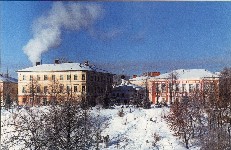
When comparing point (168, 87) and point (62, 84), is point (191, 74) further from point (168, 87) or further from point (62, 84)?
point (62, 84)

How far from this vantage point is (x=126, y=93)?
7.96 feet

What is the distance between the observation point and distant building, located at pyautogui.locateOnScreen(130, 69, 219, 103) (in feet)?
7.35

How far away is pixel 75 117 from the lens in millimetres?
2211

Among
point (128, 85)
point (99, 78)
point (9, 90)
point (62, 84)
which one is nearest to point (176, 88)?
point (128, 85)

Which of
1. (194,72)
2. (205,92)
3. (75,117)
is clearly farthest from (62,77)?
(205,92)

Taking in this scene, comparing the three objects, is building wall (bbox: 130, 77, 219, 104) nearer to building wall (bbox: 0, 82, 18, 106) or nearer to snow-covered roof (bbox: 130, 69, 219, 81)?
snow-covered roof (bbox: 130, 69, 219, 81)

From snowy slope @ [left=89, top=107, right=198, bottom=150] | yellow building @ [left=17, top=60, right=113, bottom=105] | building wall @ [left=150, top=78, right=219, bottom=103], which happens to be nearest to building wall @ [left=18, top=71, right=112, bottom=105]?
yellow building @ [left=17, top=60, right=113, bottom=105]

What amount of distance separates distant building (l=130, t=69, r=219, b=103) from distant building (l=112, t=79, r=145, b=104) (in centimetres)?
5

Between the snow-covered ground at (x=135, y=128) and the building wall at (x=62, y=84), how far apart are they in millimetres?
171

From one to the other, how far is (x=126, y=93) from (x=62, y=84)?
49 cm

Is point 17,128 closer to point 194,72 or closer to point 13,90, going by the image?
point 13,90

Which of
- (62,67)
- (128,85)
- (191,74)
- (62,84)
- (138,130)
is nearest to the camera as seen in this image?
(62,67)

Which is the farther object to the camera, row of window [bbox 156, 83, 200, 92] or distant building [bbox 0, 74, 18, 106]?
row of window [bbox 156, 83, 200, 92]

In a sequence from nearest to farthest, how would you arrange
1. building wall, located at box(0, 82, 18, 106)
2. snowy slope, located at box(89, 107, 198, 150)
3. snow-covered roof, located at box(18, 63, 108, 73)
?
snow-covered roof, located at box(18, 63, 108, 73), building wall, located at box(0, 82, 18, 106), snowy slope, located at box(89, 107, 198, 150)
